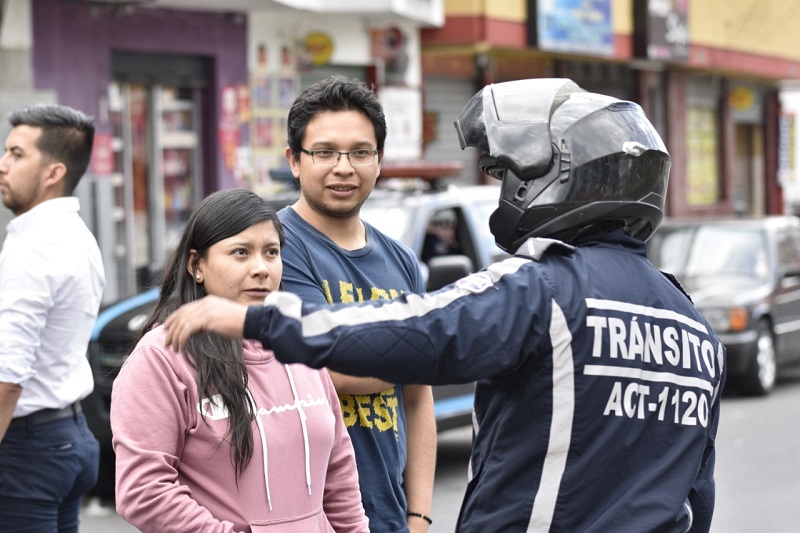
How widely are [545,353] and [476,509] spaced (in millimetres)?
357

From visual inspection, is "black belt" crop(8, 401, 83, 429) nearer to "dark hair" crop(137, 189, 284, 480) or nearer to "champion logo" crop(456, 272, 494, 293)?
"dark hair" crop(137, 189, 284, 480)

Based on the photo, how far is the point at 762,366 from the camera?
1281 centimetres

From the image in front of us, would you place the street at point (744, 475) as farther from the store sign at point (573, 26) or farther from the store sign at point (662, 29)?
the store sign at point (662, 29)

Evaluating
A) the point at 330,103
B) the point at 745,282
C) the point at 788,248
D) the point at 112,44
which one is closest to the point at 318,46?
the point at 112,44

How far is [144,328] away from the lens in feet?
10.8

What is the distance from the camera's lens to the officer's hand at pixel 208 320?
2.29 metres

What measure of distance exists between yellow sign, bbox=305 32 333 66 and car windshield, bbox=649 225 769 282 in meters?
5.97

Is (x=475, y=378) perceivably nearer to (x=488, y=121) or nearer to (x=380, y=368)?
(x=380, y=368)

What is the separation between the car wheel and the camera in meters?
12.7

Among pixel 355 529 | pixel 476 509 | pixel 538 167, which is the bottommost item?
pixel 355 529

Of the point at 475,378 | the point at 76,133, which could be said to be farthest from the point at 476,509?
the point at 76,133

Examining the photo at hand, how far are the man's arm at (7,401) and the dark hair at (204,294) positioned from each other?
99 cm

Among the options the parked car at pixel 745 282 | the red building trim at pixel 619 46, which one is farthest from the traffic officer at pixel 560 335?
the red building trim at pixel 619 46

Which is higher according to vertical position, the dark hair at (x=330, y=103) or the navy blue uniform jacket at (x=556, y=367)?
the dark hair at (x=330, y=103)
